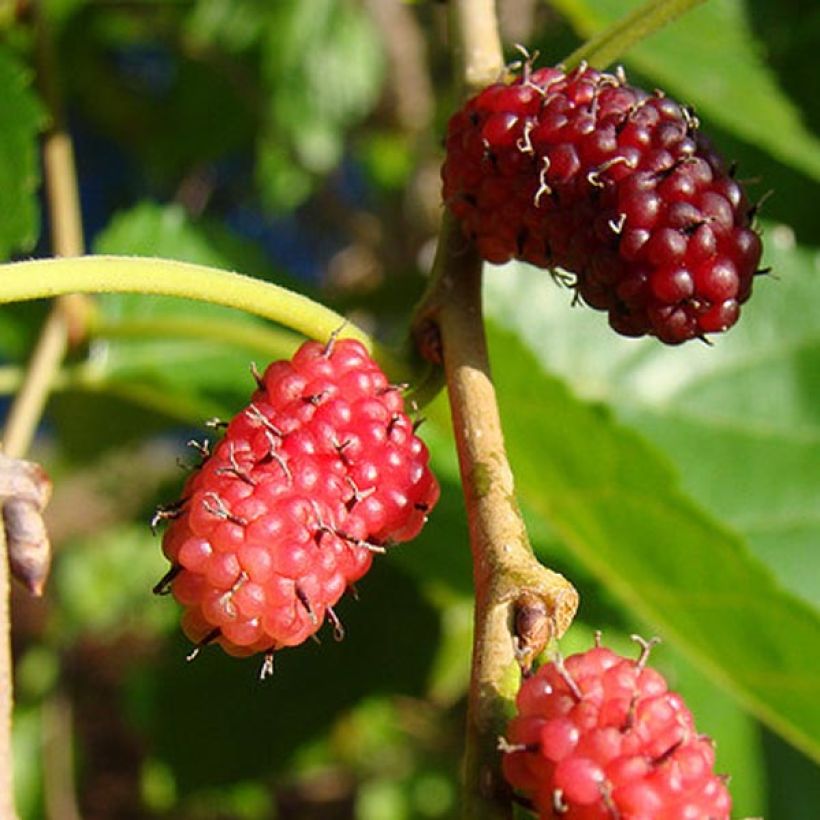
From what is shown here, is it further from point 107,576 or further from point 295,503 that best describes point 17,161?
point 107,576

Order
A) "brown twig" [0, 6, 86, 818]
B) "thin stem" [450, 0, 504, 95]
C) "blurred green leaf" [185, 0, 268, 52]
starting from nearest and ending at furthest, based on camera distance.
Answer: "thin stem" [450, 0, 504, 95]
"brown twig" [0, 6, 86, 818]
"blurred green leaf" [185, 0, 268, 52]

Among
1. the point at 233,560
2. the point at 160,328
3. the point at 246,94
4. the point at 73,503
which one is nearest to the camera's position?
the point at 233,560

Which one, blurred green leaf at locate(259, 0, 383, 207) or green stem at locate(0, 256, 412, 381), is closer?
green stem at locate(0, 256, 412, 381)

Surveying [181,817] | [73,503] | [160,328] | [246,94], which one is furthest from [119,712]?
[160,328]

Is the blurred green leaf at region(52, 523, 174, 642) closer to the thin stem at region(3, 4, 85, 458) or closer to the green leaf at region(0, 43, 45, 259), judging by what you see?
the thin stem at region(3, 4, 85, 458)

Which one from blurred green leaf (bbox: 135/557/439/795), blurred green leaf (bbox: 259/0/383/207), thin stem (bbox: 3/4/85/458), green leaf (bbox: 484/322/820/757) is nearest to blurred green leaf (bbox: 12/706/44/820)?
blurred green leaf (bbox: 135/557/439/795)

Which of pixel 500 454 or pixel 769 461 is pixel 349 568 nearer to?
pixel 500 454

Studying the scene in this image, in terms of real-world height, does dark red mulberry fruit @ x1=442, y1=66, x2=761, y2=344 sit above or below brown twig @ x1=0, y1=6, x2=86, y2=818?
above

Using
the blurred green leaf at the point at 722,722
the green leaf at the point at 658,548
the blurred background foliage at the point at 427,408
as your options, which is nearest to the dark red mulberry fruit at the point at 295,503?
the blurred background foliage at the point at 427,408
